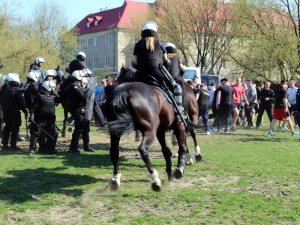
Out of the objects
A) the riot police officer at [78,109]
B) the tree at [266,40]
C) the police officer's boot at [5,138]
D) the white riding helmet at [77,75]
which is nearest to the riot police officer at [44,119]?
the riot police officer at [78,109]

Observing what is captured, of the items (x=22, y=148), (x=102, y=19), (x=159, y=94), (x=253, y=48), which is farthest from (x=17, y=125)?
(x=102, y=19)

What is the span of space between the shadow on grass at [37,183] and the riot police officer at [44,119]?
7.94 feet

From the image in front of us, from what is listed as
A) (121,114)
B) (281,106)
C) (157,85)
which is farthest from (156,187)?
(281,106)

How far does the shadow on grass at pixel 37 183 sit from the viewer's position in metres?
7.71

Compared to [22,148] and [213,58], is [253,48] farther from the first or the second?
[22,148]

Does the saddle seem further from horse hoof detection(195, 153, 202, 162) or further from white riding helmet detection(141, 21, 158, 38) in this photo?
horse hoof detection(195, 153, 202, 162)

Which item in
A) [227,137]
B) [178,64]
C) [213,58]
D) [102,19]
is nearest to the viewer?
[178,64]

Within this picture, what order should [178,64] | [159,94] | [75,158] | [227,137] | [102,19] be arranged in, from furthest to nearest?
[102,19] → [227,137] → [75,158] → [178,64] → [159,94]

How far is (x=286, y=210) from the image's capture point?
6758 mm

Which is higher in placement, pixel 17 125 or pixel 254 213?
pixel 17 125

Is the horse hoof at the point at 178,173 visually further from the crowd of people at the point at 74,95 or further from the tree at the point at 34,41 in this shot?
the tree at the point at 34,41

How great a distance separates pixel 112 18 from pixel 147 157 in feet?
252

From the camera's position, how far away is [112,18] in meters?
82.1

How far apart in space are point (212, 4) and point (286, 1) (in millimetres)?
7076
